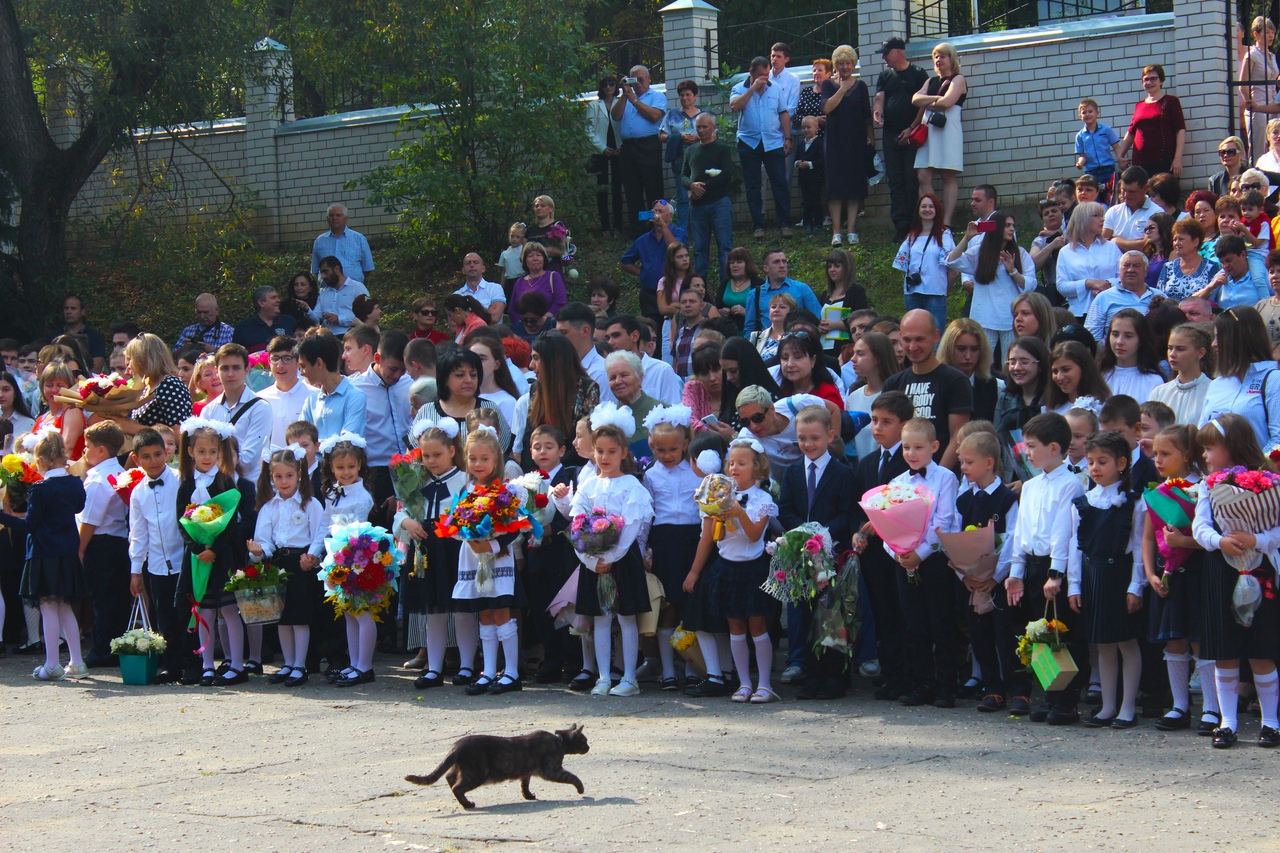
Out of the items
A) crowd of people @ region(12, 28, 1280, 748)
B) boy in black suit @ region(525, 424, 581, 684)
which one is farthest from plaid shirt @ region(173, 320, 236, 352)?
boy in black suit @ region(525, 424, 581, 684)

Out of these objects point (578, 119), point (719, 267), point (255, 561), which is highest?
point (578, 119)

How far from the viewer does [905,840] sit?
5.33 meters

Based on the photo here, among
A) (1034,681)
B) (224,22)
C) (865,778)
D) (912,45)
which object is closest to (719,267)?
(912,45)

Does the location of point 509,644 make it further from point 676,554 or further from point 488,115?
point 488,115

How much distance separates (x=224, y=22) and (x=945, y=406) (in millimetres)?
12892

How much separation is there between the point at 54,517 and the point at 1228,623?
7.82 metres

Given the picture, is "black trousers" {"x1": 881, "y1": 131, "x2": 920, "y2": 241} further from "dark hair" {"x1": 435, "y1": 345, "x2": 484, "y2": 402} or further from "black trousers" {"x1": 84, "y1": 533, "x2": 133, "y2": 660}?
"black trousers" {"x1": 84, "y1": 533, "x2": 133, "y2": 660}

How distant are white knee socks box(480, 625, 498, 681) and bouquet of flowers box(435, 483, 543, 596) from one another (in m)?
0.65

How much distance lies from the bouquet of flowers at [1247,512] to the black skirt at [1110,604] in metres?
0.54

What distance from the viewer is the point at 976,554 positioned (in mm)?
7711

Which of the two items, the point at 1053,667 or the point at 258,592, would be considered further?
the point at 258,592

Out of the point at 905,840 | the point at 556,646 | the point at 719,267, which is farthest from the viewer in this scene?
the point at 719,267

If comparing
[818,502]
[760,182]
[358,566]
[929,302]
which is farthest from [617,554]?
[760,182]

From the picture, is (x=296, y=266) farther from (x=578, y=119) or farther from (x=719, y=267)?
(x=719, y=267)
